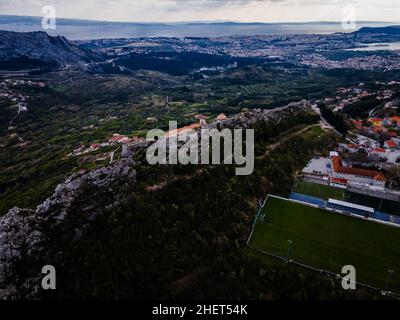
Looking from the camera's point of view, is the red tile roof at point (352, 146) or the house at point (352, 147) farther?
the red tile roof at point (352, 146)

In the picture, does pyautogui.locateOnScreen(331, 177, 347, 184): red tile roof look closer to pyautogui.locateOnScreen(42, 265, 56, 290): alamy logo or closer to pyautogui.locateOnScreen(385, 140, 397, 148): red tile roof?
pyautogui.locateOnScreen(385, 140, 397, 148): red tile roof

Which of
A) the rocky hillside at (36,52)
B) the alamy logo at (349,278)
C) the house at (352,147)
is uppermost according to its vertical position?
the rocky hillside at (36,52)

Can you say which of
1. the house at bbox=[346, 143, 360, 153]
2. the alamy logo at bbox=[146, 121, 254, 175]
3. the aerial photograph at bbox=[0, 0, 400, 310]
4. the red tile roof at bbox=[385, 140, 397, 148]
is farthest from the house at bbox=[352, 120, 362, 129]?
the alamy logo at bbox=[146, 121, 254, 175]

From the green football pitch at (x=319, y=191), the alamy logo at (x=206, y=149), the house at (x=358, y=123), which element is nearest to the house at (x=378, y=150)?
the green football pitch at (x=319, y=191)

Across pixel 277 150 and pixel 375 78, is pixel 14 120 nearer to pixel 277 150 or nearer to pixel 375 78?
pixel 277 150

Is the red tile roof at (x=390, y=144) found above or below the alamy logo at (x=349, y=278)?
above

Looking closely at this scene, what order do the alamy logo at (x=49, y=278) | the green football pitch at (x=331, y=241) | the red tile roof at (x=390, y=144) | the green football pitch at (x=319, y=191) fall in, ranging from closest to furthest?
the alamy logo at (x=49, y=278)
the green football pitch at (x=331, y=241)
the green football pitch at (x=319, y=191)
the red tile roof at (x=390, y=144)

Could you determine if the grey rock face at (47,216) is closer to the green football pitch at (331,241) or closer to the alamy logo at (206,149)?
the alamy logo at (206,149)
